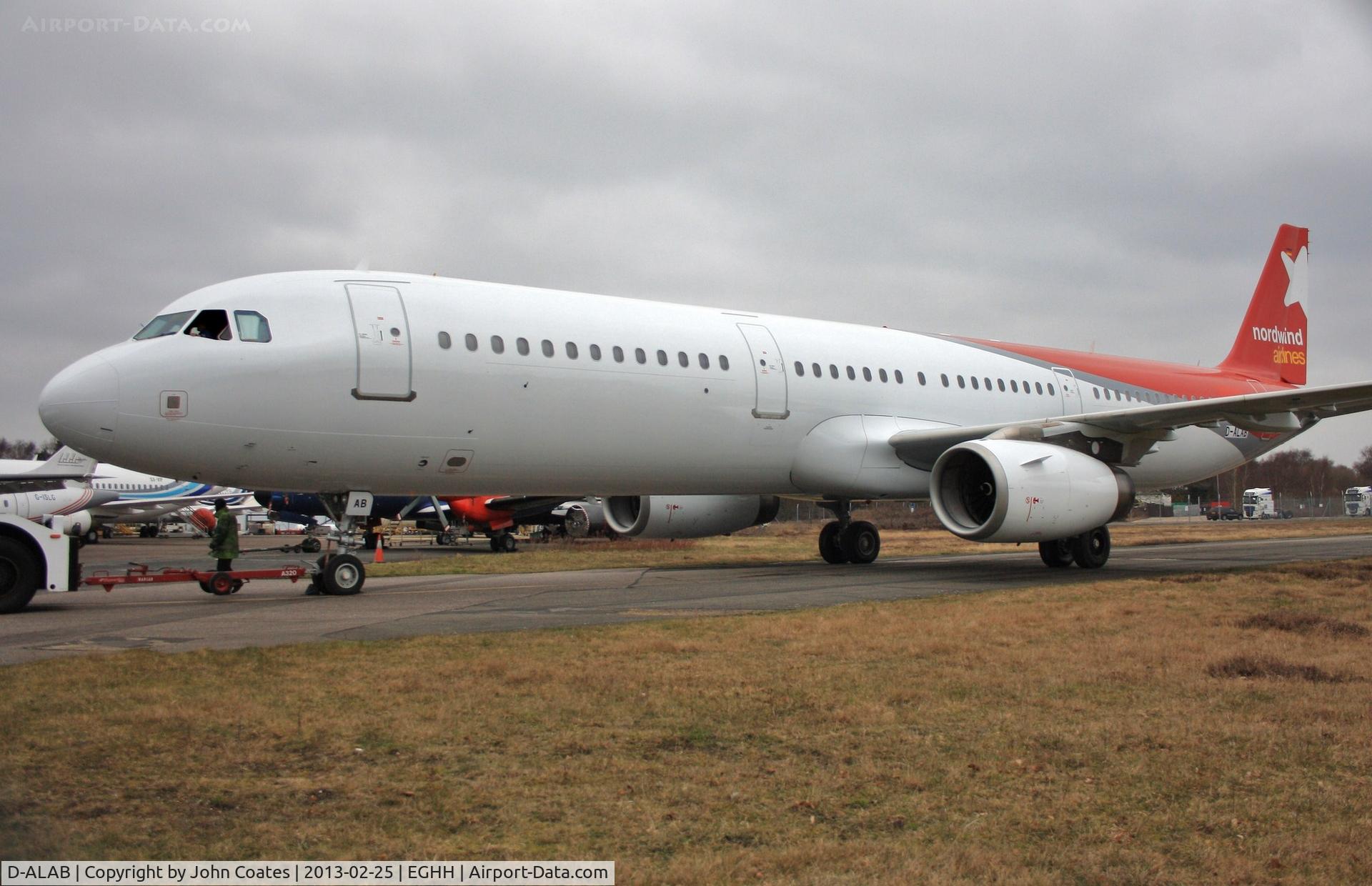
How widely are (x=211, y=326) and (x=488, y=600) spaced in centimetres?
432

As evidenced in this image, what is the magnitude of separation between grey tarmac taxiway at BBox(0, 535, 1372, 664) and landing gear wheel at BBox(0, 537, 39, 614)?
0.73 feet

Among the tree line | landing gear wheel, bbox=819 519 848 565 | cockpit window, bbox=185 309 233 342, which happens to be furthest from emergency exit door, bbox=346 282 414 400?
the tree line

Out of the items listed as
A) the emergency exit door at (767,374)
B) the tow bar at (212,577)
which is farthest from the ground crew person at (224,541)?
the emergency exit door at (767,374)

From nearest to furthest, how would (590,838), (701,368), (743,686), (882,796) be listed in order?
(590,838), (882,796), (743,686), (701,368)

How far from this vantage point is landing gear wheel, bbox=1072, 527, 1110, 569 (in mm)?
16203

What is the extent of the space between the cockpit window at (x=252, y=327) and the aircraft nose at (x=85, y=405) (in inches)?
52.5

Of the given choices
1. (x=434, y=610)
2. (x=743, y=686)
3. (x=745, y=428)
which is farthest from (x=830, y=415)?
(x=743, y=686)

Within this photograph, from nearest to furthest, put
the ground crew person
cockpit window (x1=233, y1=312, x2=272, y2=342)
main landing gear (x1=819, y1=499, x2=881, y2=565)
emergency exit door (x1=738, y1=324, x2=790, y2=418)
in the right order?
cockpit window (x1=233, y1=312, x2=272, y2=342), the ground crew person, emergency exit door (x1=738, y1=324, x2=790, y2=418), main landing gear (x1=819, y1=499, x2=881, y2=565)

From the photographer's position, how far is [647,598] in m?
11.9

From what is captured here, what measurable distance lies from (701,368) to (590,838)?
1160 cm

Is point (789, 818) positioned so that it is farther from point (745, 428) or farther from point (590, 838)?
point (745, 428)

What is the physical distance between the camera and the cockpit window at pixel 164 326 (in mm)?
11547

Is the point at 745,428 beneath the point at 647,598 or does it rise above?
above

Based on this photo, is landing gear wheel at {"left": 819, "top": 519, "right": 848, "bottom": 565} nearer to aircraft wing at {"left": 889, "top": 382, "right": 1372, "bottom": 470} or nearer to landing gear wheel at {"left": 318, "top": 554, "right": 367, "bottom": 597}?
aircraft wing at {"left": 889, "top": 382, "right": 1372, "bottom": 470}
